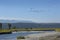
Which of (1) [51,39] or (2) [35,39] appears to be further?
(2) [35,39]

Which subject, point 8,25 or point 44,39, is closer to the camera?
point 44,39

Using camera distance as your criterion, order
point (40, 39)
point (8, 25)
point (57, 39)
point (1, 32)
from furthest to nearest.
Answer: point (8, 25)
point (1, 32)
point (40, 39)
point (57, 39)

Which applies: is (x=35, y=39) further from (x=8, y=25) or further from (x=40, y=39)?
(x=8, y=25)

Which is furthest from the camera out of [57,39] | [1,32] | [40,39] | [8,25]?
[8,25]

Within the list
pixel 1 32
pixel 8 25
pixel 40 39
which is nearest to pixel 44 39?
pixel 40 39

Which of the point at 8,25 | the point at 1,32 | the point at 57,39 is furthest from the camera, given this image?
the point at 8,25

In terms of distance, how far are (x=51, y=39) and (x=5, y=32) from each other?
142 ft

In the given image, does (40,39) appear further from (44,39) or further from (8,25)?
(8,25)

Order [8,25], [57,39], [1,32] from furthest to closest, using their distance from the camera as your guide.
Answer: [8,25], [1,32], [57,39]

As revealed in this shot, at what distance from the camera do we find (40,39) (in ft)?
119

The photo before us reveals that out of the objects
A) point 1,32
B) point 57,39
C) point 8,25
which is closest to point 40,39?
point 57,39

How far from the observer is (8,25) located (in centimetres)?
9388

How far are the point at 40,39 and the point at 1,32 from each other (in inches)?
1580

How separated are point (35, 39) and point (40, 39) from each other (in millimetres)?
1843
